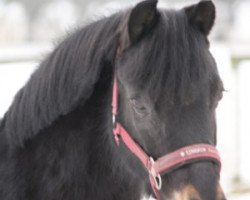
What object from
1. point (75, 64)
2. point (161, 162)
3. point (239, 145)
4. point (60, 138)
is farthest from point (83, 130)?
point (239, 145)

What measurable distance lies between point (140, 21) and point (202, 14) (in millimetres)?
315

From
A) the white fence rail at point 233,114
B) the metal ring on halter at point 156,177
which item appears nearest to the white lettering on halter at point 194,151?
the metal ring on halter at point 156,177

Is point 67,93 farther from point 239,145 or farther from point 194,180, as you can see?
point 239,145

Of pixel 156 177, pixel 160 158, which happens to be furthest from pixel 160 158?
pixel 156 177

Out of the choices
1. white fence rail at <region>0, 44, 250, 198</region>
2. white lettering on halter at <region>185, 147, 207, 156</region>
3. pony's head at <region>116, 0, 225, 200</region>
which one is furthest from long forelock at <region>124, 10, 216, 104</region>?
white fence rail at <region>0, 44, 250, 198</region>

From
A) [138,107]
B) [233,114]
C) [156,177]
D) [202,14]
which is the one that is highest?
[202,14]

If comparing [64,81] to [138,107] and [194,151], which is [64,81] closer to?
[138,107]

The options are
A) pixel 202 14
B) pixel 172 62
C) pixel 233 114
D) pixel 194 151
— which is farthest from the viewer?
pixel 233 114

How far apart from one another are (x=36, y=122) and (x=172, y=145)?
740 mm

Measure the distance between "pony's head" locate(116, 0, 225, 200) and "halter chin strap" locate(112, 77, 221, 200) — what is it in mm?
25

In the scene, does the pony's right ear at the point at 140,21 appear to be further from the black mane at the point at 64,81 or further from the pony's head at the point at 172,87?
the black mane at the point at 64,81

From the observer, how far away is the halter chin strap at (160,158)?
107 inches

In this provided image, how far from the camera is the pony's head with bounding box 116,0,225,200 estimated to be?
2.74 meters

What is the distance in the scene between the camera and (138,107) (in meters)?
2.87
